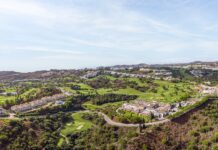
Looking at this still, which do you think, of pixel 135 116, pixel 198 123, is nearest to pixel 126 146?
pixel 135 116

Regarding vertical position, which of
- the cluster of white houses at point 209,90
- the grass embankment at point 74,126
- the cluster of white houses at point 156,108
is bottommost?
the grass embankment at point 74,126

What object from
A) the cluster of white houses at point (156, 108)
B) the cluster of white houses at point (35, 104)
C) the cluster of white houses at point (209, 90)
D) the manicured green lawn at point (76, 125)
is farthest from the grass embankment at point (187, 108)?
the cluster of white houses at point (35, 104)

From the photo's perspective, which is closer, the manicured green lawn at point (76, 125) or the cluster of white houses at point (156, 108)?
the manicured green lawn at point (76, 125)

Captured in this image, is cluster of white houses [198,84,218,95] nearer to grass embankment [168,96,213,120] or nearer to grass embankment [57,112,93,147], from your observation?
grass embankment [168,96,213,120]

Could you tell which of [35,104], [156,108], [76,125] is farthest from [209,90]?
[35,104]

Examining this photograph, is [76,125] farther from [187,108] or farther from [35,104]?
[187,108]

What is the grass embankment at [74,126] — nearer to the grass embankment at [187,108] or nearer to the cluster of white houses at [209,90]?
the grass embankment at [187,108]
